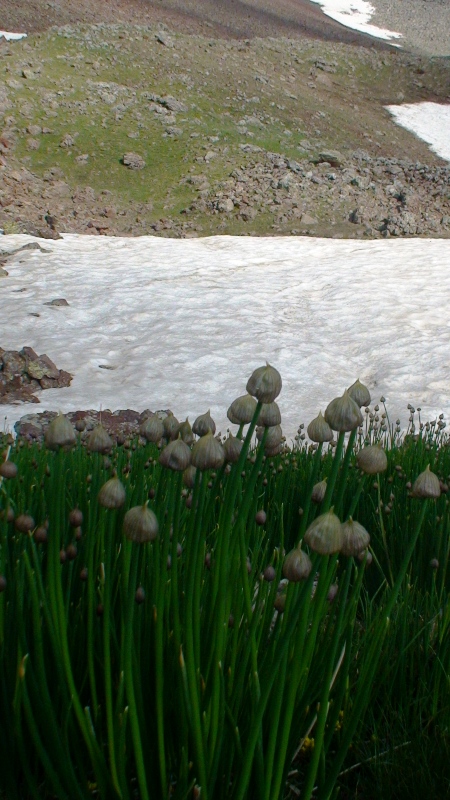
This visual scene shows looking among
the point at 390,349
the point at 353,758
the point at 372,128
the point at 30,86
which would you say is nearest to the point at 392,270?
the point at 390,349

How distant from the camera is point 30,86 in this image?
59.4 ft

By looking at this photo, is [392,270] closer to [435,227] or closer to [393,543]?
[435,227]

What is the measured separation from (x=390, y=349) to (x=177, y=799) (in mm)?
7332

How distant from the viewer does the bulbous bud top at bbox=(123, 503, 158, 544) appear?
1276 millimetres

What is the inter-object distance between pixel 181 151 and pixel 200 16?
64.5ft

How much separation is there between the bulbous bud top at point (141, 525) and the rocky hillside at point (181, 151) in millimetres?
11951

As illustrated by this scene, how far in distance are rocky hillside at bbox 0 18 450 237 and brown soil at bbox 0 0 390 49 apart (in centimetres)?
370

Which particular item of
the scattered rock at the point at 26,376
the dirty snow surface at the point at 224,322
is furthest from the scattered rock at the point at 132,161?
the scattered rock at the point at 26,376

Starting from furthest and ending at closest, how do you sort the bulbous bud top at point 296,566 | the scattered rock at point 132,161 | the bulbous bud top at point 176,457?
1. the scattered rock at point 132,161
2. the bulbous bud top at point 176,457
3. the bulbous bud top at point 296,566

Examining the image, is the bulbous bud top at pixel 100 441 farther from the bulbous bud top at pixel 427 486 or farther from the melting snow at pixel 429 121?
the melting snow at pixel 429 121

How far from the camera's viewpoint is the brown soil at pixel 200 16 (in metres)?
25.0

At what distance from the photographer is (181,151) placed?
17.6 m

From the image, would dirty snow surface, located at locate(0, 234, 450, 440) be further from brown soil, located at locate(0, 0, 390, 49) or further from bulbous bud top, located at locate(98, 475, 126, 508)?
brown soil, located at locate(0, 0, 390, 49)

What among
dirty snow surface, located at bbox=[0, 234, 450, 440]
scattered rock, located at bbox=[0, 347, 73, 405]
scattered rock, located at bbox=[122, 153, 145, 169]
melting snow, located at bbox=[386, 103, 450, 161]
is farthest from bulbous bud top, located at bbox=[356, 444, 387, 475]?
melting snow, located at bbox=[386, 103, 450, 161]
